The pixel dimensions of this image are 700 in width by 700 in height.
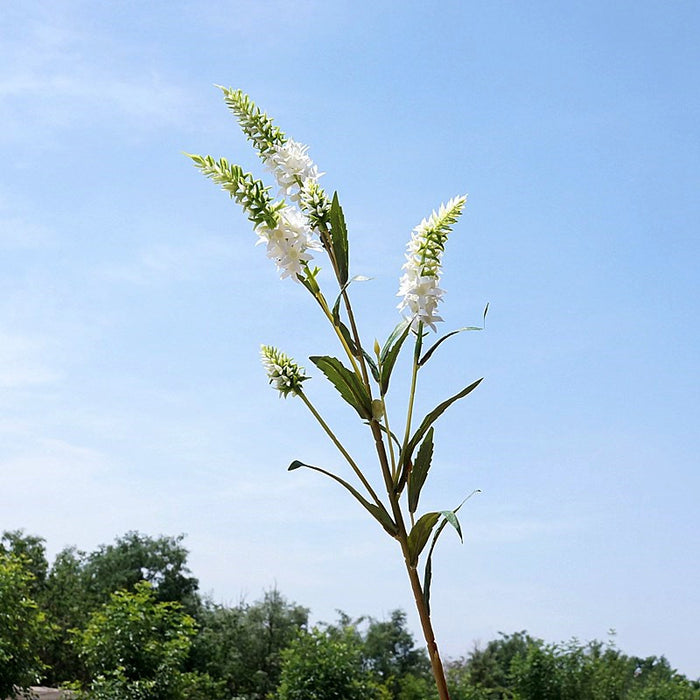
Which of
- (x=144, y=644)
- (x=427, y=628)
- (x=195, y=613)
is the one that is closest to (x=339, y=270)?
(x=427, y=628)

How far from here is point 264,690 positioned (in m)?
13.4

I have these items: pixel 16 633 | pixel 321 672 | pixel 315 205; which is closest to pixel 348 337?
pixel 315 205

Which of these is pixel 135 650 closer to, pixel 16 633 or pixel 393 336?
pixel 16 633

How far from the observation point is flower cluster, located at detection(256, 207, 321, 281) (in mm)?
2400

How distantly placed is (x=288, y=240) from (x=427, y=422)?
1.96ft

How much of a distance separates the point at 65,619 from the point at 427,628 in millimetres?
12450

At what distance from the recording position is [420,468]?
2.42m

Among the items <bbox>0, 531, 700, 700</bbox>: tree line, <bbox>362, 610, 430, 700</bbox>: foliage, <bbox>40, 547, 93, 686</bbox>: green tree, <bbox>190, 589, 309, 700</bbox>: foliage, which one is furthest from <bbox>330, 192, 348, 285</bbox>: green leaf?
<bbox>362, 610, 430, 700</bbox>: foliage

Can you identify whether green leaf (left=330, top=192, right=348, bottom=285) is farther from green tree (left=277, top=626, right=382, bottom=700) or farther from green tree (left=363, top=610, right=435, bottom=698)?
green tree (left=363, top=610, right=435, bottom=698)

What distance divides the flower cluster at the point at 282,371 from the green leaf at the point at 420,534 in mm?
486

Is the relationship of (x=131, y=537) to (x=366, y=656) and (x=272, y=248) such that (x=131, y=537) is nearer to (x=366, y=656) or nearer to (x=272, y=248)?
(x=366, y=656)

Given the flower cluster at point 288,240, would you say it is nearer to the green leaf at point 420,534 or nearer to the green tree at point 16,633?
the green leaf at point 420,534

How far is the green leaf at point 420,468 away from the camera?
7.93 ft

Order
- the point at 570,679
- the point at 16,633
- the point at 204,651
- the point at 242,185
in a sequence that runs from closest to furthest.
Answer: the point at 242,185
the point at 16,633
the point at 570,679
the point at 204,651
